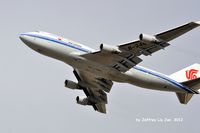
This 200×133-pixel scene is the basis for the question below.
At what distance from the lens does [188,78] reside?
60656 mm

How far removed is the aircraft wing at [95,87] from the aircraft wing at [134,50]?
5.51 m

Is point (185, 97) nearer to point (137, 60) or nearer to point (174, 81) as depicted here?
point (174, 81)

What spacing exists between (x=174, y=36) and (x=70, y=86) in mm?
17241

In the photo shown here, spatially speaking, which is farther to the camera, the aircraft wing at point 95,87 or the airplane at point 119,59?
the aircraft wing at point 95,87

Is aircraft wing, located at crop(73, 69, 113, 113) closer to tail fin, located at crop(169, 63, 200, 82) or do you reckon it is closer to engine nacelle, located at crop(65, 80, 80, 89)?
engine nacelle, located at crop(65, 80, 80, 89)

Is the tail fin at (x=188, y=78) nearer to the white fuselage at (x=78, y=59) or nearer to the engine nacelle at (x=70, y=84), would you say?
the white fuselage at (x=78, y=59)

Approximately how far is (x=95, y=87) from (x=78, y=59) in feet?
30.4

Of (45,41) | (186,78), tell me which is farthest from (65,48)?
(186,78)

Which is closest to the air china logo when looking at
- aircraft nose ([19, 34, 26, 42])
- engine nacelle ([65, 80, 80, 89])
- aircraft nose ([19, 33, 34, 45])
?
engine nacelle ([65, 80, 80, 89])

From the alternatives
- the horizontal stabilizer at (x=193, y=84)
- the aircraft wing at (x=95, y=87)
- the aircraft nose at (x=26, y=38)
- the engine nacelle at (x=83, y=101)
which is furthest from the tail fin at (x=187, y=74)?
the aircraft nose at (x=26, y=38)

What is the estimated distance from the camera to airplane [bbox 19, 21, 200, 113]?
5041 cm

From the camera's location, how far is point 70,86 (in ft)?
201

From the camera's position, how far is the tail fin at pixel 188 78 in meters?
57.8

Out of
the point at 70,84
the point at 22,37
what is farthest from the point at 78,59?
the point at 70,84
